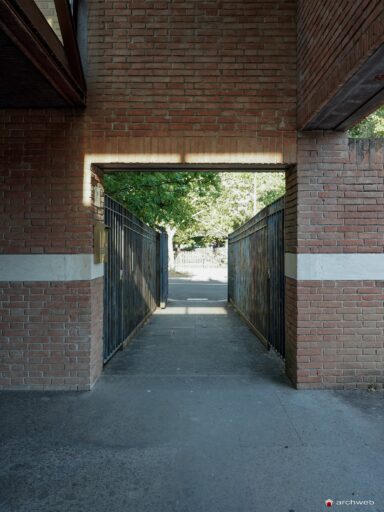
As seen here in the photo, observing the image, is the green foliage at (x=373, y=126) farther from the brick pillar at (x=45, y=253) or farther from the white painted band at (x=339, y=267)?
the brick pillar at (x=45, y=253)

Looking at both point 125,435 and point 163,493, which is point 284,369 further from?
point 163,493

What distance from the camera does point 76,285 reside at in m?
5.48

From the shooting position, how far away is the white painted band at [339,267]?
5.44 m

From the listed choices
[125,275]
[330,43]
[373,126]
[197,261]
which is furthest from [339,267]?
[197,261]

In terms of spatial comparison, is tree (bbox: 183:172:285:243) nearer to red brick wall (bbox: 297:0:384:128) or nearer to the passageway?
the passageway

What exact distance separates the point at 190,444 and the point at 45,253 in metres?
3.02

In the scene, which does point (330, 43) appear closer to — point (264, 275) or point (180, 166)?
point (180, 166)

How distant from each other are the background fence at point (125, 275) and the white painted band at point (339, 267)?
295 centimetres

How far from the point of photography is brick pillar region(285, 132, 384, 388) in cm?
542

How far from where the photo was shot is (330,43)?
4.41 m

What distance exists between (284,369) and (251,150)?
126 inches

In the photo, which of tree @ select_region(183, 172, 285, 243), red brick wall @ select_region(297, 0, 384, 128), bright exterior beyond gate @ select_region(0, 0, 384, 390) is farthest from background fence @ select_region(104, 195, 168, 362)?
tree @ select_region(183, 172, 285, 243)

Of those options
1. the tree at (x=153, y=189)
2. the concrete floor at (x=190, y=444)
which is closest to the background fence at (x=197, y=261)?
the tree at (x=153, y=189)

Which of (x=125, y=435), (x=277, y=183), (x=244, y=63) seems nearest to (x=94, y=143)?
(x=244, y=63)
